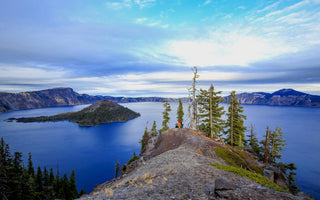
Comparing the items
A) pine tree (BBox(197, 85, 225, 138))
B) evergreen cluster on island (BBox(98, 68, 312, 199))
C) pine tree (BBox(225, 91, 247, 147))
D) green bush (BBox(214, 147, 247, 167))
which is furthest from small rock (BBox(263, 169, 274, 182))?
pine tree (BBox(225, 91, 247, 147))

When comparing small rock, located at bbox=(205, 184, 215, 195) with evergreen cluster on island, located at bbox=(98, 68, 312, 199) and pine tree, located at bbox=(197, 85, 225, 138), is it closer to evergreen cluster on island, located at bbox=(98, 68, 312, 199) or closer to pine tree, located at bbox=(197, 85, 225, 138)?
evergreen cluster on island, located at bbox=(98, 68, 312, 199)

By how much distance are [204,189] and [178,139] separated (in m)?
19.5

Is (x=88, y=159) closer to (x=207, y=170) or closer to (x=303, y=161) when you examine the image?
(x=207, y=170)

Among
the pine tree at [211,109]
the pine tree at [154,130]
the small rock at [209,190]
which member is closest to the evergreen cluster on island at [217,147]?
the pine tree at [211,109]

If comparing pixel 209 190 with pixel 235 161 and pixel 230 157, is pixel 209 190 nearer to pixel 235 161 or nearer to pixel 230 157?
pixel 235 161

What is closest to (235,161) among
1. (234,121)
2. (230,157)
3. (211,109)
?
(230,157)

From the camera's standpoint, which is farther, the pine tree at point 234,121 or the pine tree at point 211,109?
the pine tree at point 234,121

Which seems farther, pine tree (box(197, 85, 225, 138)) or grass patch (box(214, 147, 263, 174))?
pine tree (box(197, 85, 225, 138))

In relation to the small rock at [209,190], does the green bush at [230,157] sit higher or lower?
lower

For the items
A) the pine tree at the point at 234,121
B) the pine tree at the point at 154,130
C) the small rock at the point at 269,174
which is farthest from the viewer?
the pine tree at the point at 154,130

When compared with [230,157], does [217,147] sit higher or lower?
higher

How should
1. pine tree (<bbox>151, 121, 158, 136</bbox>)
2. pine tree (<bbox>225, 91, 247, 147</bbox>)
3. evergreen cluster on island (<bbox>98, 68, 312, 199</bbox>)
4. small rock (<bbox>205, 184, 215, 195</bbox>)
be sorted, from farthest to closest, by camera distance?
pine tree (<bbox>151, 121, 158, 136</bbox>), pine tree (<bbox>225, 91, 247, 147</bbox>), evergreen cluster on island (<bbox>98, 68, 312, 199</bbox>), small rock (<bbox>205, 184, 215, 195</bbox>)

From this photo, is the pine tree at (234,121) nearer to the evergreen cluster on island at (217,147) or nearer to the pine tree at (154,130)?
the evergreen cluster on island at (217,147)

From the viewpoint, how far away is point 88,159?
101 metres
